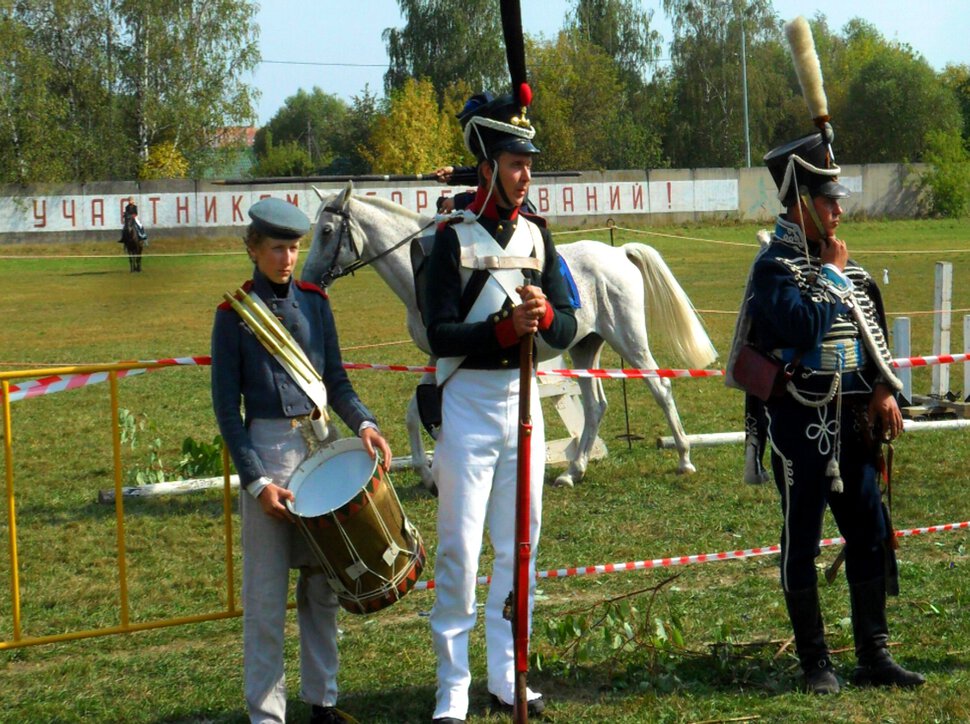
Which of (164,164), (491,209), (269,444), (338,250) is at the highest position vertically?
(164,164)

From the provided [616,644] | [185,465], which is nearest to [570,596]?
[616,644]

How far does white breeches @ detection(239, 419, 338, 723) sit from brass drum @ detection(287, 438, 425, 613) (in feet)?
0.24

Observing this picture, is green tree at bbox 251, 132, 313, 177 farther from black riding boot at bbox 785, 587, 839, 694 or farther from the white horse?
black riding boot at bbox 785, 587, 839, 694

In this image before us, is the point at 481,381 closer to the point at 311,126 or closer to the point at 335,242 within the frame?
the point at 335,242

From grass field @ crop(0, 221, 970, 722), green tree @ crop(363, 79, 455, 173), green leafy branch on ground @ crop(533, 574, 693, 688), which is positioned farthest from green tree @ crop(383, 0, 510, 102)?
green leafy branch on ground @ crop(533, 574, 693, 688)

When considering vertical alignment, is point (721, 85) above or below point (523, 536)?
above

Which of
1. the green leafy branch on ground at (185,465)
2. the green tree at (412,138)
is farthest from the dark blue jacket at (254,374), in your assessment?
the green tree at (412,138)

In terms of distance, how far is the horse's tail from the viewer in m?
9.73

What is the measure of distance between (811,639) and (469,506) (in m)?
1.39

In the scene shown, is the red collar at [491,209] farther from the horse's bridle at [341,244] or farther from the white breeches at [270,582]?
the horse's bridle at [341,244]

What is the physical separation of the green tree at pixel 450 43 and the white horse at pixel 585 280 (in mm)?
54652

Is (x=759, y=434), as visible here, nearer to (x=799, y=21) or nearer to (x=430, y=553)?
(x=799, y=21)

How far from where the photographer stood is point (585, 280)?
937 cm

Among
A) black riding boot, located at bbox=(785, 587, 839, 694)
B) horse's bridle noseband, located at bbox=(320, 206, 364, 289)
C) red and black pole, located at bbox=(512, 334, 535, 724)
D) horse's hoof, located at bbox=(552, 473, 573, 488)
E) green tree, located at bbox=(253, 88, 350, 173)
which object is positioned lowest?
horse's hoof, located at bbox=(552, 473, 573, 488)
